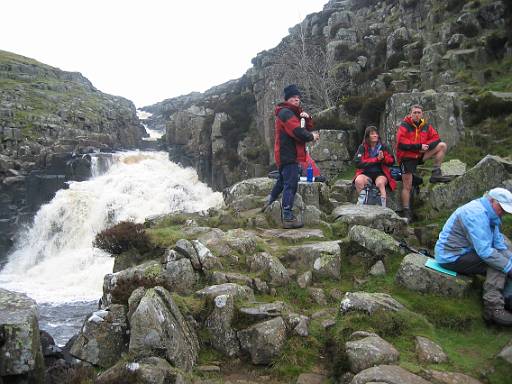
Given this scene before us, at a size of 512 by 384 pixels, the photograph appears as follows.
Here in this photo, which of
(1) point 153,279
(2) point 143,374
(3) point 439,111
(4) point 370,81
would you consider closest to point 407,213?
Result: (3) point 439,111

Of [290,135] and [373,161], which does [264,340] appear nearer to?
[290,135]

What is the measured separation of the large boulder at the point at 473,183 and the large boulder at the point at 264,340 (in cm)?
618

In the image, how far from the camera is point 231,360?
5.52 m

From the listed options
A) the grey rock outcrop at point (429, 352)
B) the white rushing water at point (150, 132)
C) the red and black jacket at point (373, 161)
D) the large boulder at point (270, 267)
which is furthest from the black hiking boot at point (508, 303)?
the white rushing water at point (150, 132)

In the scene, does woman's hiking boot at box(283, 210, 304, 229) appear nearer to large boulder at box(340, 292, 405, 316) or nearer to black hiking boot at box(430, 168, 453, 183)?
large boulder at box(340, 292, 405, 316)

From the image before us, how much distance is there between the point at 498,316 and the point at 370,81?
2675 centimetres

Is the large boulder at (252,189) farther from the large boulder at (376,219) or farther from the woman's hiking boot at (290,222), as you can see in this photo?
the large boulder at (376,219)

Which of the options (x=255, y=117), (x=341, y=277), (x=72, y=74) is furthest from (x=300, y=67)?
(x=72, y=74)

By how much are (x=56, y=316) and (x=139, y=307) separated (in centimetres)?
1406

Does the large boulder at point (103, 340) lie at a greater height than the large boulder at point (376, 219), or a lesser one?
lesser

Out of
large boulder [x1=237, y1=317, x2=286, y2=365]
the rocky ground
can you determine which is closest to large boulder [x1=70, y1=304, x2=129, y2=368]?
the rocky ground

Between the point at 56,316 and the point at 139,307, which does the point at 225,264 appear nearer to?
the point at 139,307

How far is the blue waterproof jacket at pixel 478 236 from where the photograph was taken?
5.69m

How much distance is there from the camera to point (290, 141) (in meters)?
8.92
